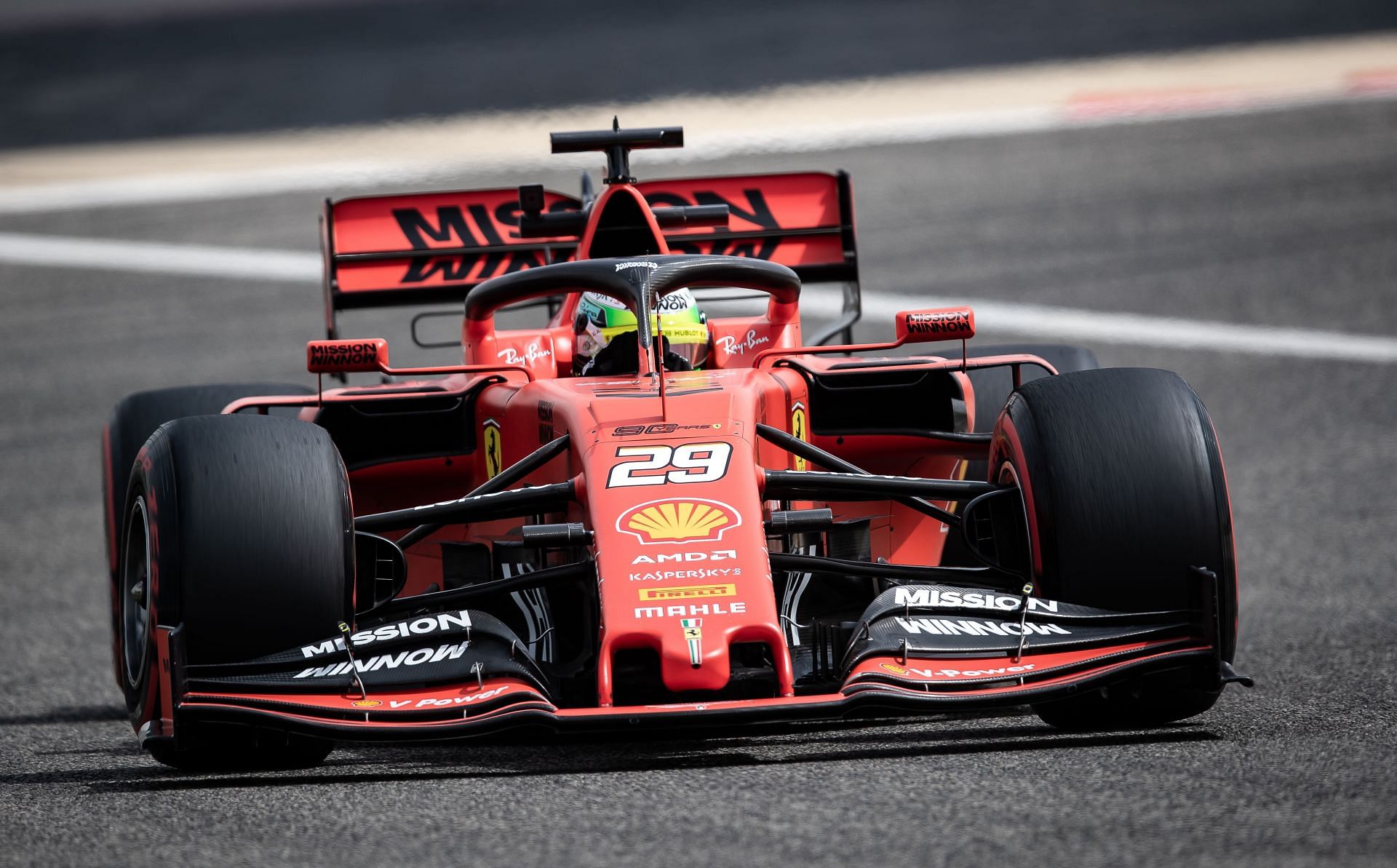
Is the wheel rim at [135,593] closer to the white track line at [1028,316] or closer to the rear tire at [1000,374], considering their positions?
the rear tire at [1000,374]

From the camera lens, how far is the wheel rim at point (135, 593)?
600 cm

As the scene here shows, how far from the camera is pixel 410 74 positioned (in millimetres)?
24719

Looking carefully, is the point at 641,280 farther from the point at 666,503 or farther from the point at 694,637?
the point at 694,637

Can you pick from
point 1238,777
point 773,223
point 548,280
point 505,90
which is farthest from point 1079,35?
point 1238,777

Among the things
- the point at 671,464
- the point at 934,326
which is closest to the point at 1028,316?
the point at 934,326

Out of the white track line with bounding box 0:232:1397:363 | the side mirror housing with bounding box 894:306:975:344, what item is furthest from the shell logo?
the white track line with bounding box 0:232:1397:363

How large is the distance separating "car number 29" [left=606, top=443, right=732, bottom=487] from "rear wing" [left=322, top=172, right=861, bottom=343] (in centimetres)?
312

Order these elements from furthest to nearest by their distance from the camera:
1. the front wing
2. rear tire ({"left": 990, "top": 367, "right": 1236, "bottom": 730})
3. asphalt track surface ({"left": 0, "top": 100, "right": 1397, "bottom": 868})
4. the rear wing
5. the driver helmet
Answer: the rear wing, the driver helmet, rear tire ({"left": 990, "top": 367, "right": 1236, "bottom": 730}), the front wing, asphalt track surface ({"left": 0, "top": 100, "right": 1397, "bottom": 868})

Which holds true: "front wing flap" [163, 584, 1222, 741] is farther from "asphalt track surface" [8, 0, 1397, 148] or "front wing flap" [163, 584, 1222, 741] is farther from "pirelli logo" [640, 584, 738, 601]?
"asphalt track surface" [8, 0, 1397, 148]

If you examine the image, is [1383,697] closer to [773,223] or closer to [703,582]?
[703,582]

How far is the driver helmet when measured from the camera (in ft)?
23.7

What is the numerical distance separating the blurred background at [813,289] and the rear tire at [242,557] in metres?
0.21

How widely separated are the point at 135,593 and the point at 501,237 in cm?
375

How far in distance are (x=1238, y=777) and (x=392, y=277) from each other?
209 inches
